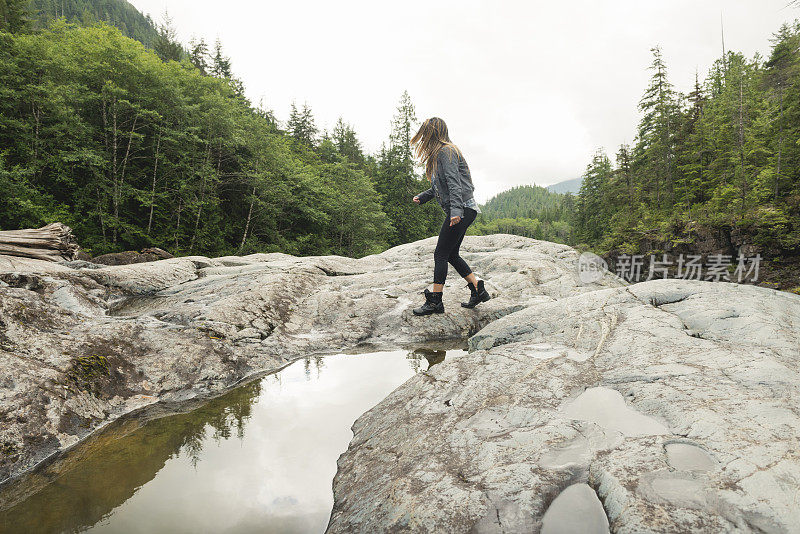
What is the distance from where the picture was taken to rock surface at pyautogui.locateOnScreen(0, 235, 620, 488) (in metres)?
2.45

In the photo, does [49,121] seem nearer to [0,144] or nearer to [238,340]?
[0,144]

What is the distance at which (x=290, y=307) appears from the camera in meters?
5.19

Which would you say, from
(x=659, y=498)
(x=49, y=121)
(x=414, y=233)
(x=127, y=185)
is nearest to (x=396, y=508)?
(x=659, y=498)

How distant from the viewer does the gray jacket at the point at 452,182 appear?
4637 mm

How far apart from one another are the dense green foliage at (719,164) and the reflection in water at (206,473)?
2309 cm

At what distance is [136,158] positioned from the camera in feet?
53.5

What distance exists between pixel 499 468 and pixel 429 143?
A: 4.28 metres

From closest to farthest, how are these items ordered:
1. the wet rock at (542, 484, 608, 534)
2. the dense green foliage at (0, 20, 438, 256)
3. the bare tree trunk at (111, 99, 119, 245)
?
the wet rock at (542, 484, 608, 534), the dense green foliage at (0, 20, 438, 256), the bare tree trunk at (111, 99, 119, 245)

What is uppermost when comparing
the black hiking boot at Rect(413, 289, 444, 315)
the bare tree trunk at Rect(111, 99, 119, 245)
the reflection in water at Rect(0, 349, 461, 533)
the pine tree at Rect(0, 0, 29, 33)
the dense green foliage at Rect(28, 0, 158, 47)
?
the dense green foliage at Rect(28, 0, 158, 47)

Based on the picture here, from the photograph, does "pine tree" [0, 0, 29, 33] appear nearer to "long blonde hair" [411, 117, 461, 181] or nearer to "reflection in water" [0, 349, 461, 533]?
"long blonde hair" [411, 117, 461, 181]

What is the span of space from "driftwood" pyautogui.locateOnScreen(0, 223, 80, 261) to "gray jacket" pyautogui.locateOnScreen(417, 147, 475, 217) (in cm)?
879

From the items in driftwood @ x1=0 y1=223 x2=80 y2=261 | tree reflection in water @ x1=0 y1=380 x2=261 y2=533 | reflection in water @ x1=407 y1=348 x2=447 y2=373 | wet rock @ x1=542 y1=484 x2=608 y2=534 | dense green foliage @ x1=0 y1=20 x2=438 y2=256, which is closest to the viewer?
wet rock @ x1=542 y1=484 x2=608 y2=534

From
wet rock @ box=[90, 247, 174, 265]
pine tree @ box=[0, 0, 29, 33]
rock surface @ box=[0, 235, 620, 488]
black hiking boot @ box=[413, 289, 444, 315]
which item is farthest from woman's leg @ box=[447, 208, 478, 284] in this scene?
pine tree @ box=[0, 0, 29, 33]

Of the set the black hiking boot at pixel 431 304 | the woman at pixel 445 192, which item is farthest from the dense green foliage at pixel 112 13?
the black hiking boot at pixel 431 304
